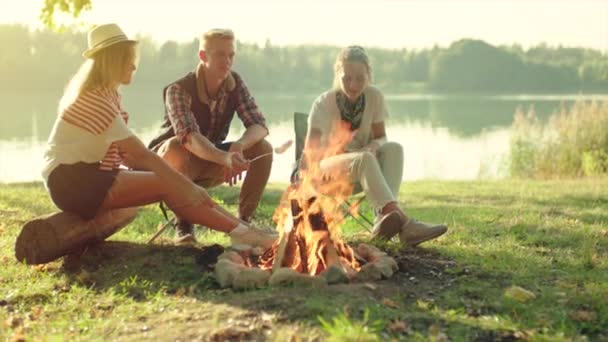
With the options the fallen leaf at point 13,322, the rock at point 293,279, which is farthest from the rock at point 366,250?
the fallen leaf at point 13,322

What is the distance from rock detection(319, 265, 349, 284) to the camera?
157 inches

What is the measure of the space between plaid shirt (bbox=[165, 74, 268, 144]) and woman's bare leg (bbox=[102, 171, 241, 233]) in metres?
0.68

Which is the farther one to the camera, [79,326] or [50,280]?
[50,280]

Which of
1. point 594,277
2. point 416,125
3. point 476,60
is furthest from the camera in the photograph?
point 476,60

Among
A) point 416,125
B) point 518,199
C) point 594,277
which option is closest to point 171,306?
point 594,277

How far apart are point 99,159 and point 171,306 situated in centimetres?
110

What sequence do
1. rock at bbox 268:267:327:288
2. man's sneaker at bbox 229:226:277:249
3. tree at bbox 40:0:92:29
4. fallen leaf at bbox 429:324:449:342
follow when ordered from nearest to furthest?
fallen leaf at bbox 429:324:449:342, rock at bbox 268:267:327:288, man's sneaker at bbox 229:226:277:249, tree at bbox 40:0:92:29

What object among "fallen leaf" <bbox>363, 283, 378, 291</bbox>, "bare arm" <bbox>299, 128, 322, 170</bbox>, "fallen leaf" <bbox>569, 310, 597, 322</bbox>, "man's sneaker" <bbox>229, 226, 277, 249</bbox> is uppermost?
"bare arm" <bbox>299, 128, 322, 170</bbox>

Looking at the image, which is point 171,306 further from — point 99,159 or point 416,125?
point 416,125

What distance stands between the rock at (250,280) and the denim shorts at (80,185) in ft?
3.28

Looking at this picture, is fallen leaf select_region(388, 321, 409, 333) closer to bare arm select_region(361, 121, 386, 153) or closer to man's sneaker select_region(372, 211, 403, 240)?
man's sneaker select_region(372, 211, 403, 240)

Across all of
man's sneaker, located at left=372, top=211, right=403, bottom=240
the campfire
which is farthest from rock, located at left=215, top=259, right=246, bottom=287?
man's sneaker, located at left=372, top=211, right=403, bottom=240

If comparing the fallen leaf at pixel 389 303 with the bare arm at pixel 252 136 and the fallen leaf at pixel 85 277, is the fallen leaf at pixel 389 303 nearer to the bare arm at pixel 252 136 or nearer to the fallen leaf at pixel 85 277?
the fallen leaf at pixel 85 277

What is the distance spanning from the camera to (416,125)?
960 inches
